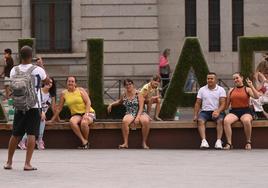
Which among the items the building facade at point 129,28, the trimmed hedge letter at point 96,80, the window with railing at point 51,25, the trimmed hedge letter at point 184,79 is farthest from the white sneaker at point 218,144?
the window with railing at point 51,25

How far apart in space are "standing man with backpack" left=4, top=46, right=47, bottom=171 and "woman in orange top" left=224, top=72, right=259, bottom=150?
5035mm

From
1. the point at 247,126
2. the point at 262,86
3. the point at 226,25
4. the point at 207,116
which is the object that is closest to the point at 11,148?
the point at 207,116

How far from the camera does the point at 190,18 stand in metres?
29.4

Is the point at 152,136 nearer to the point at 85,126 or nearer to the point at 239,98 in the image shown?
the point at 85,126

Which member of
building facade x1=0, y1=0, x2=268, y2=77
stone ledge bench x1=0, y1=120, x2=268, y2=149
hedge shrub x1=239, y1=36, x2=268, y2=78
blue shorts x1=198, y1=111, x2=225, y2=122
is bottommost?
stone ledge bench x1=0, y1=120, x2=268, y2=149

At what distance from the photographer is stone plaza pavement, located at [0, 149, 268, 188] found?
11.1 m

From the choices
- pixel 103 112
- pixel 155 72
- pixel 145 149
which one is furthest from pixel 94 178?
pixel 155 72

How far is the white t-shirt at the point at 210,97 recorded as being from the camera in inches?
650

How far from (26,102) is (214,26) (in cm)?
1801

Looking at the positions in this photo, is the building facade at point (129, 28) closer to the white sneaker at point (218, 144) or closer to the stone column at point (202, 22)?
the stone column at point (202, 22)

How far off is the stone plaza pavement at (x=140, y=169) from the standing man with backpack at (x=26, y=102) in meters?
0.45

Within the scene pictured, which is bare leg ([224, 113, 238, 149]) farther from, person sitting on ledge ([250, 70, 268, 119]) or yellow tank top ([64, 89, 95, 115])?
yellow tank top ([64, 89, 95, 115])

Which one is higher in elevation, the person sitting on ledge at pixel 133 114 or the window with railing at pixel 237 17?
the window with railing at pixel 237 17

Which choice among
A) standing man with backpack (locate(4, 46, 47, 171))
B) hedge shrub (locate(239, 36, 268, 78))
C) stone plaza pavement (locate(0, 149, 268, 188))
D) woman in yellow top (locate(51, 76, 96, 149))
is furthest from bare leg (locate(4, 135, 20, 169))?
hedge shrub (locate(239, 36, 268, 78))
